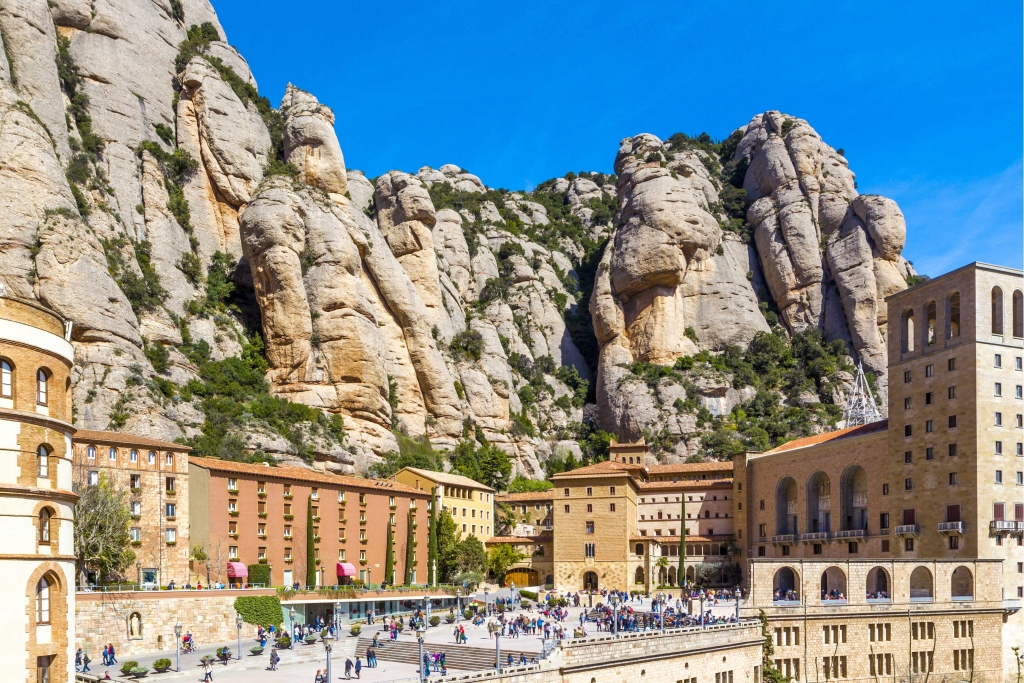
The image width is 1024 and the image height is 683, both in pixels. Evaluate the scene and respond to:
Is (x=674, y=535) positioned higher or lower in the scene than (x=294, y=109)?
lower

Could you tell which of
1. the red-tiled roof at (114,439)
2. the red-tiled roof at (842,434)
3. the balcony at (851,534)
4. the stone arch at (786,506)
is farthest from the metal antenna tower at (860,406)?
the red-tiled roof at (114,439)

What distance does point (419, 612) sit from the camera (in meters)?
62.9

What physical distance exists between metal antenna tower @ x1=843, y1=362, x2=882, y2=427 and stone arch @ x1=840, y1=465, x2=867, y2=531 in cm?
1968

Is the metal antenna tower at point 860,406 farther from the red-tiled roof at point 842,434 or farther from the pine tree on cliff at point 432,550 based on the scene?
the pine tree on cliff at point 432,550

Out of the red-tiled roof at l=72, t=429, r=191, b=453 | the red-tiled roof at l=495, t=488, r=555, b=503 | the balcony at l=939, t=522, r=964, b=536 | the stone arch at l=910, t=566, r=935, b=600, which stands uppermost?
the red-tiled roof at l=72, t=429, r=191, b=453

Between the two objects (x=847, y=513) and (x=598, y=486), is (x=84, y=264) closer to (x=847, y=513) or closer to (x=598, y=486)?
(x=598, y=486)

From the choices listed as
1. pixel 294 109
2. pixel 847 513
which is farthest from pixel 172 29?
pixel 847 513

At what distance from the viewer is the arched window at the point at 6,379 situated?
2452 centimetres

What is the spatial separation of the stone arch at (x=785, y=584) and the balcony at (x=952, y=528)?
386 inches

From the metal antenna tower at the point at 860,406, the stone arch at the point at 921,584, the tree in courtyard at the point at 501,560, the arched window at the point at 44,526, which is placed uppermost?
the metal antenna tower at the point at 860,406

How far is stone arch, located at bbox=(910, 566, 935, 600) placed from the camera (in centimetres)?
6356

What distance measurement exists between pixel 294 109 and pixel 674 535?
56.1m

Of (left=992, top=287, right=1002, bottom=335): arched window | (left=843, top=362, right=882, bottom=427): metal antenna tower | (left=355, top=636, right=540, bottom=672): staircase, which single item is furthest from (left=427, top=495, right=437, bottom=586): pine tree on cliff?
(left=843, top=362, right=882, bottom=427): metal antenna tower

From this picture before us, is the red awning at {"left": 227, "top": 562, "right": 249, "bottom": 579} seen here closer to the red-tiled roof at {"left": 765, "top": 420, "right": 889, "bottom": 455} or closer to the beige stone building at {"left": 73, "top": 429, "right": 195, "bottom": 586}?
the beige stone building at {"left": 73, "top": 429, "right": 195, "bottom": 586}
